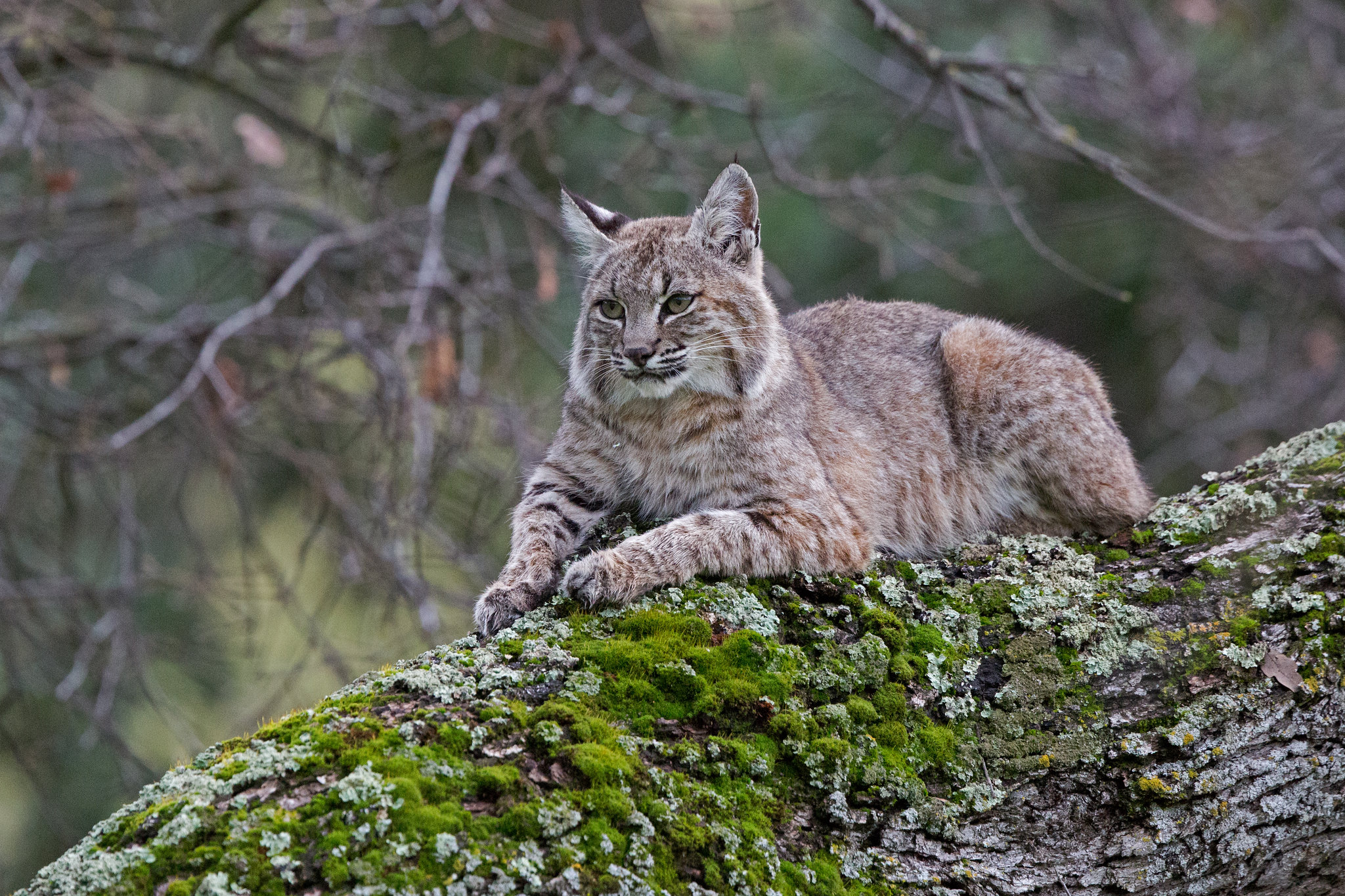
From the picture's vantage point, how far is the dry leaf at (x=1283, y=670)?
10.9 feet

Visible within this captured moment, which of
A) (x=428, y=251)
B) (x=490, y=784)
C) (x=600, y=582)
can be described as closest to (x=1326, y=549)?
(x=600, y=582)

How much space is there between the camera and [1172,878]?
303 centimetres

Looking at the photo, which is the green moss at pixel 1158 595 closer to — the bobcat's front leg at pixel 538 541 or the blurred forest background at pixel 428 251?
the blurred forest background at pixel 428 251

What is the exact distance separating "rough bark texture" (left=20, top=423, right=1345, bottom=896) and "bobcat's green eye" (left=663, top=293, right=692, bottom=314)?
140cm

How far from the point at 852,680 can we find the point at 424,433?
3.12m

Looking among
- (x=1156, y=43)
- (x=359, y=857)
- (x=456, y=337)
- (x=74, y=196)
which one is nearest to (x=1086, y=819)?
(x=359, y=857)

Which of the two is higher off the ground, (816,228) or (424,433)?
(816,228)

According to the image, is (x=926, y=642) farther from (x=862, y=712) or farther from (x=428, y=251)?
(x=428, y=251)

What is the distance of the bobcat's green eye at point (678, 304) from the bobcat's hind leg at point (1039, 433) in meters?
1.45

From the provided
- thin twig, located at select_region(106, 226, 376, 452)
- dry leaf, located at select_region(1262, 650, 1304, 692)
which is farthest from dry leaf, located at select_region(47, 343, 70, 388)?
dry leaf, located at select_region(1262, 650, 1304, 692)

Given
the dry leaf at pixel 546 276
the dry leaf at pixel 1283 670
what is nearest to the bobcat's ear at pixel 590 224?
the dry leaf at pixel 546 276

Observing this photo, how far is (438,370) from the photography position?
5.68 m

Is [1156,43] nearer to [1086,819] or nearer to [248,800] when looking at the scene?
[1086,819]

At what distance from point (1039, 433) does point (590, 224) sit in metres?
2.14
